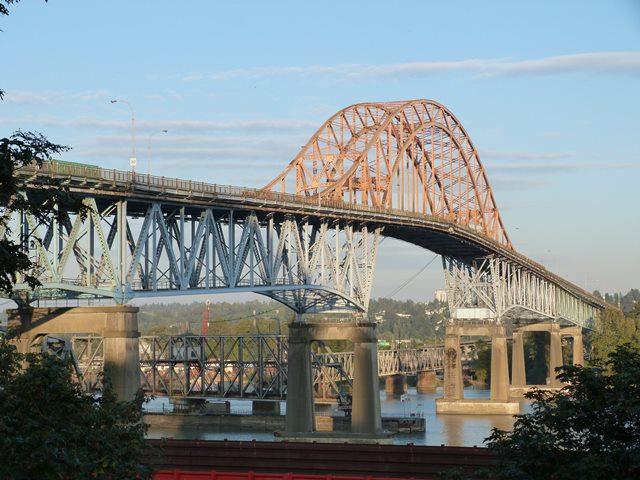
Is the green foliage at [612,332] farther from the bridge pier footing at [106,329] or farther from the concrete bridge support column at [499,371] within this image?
the bridge pier footing at [106,329]

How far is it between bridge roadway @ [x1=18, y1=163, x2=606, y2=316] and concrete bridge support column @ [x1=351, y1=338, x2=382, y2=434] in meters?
10.5

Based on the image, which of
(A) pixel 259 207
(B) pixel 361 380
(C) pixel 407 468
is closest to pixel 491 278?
(B) pixel 361 380

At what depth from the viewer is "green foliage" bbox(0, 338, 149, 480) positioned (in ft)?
92.6

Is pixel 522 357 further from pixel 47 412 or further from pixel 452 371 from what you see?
pixel 47 412

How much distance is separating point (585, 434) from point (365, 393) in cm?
6460

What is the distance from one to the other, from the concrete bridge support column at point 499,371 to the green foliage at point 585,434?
108783mm

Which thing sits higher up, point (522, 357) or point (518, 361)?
point (522, 357)

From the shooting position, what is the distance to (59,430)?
31328 mm

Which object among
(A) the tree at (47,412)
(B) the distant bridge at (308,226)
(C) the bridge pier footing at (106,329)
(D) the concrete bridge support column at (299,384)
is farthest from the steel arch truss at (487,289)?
(A) the tree at (47,412)

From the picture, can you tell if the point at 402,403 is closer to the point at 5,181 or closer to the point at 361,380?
the point at 361,380

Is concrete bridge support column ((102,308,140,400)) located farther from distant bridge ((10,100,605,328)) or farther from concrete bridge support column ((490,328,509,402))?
concrete bridge support column ((490,328,509,402))

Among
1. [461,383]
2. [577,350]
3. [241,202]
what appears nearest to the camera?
[241,202]

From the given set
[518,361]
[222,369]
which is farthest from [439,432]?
[518,361]

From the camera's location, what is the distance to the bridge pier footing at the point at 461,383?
14150cm
